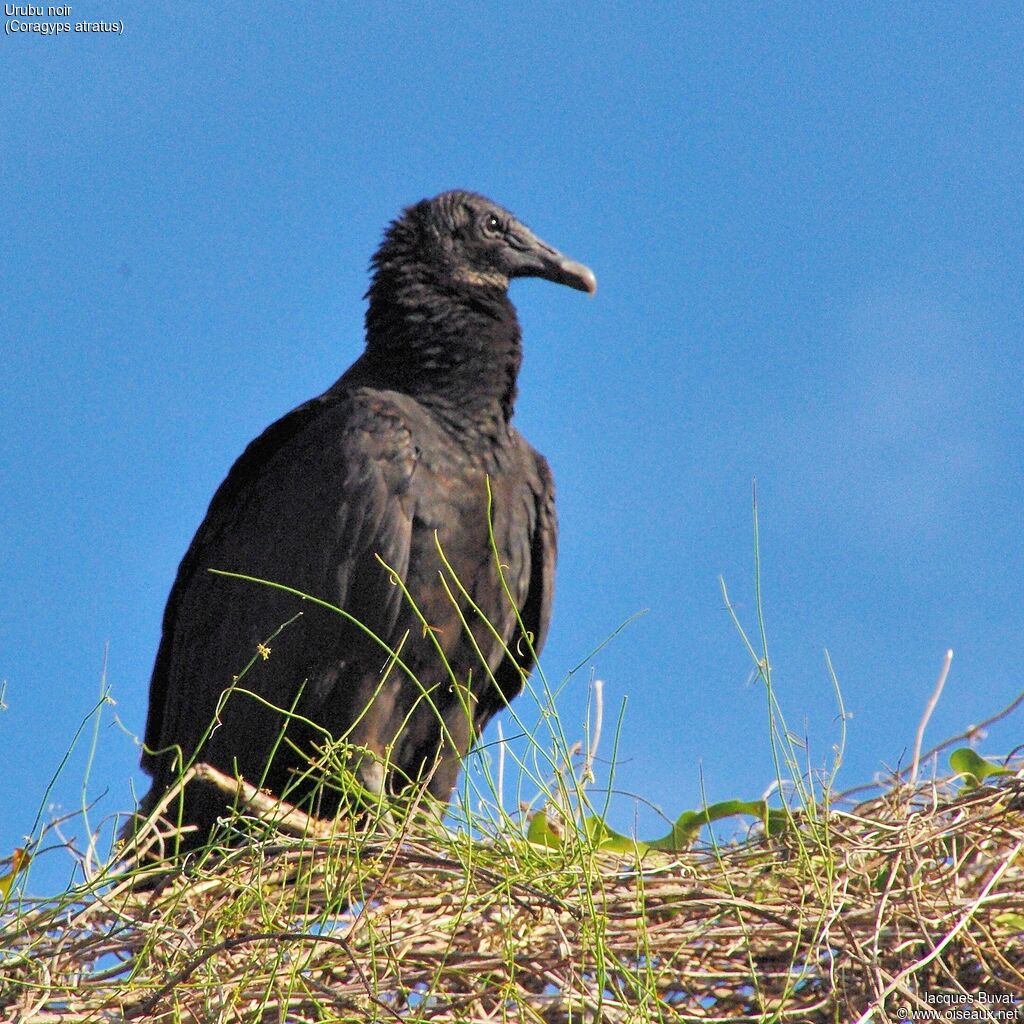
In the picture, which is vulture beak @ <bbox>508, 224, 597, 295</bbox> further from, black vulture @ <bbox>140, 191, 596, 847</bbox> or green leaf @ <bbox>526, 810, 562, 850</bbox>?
green leaf @ <bbox>526, 810, 562, 850</bbox>

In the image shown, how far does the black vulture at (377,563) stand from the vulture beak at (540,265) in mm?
232

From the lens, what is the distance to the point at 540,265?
496cm

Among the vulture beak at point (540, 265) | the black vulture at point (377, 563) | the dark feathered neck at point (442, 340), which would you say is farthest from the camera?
the vulture beak at point (540, 265)

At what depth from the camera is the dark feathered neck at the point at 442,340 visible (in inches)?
173

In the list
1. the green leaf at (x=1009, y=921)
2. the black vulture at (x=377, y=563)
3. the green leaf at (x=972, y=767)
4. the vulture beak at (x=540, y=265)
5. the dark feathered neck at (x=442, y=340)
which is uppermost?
the vulture beak at (x=540, y=265)

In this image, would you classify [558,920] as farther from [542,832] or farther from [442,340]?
[442,340]

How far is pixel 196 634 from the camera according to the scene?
4324mm

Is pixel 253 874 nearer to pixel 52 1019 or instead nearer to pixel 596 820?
pixel 52 1019

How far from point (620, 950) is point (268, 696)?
177cm

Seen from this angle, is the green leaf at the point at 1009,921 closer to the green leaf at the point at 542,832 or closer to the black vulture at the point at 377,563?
the green leaf at the point at 542,832

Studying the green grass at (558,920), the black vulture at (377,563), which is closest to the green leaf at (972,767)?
the green grass at (558,920)

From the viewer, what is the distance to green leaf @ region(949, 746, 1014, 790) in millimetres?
2857

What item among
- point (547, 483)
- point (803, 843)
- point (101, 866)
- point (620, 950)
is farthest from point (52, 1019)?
point (547, 483)

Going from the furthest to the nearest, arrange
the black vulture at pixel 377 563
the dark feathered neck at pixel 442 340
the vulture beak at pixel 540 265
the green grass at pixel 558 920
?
the vulture beak at pixel 540 265, the dark feathered neck at pixel 442 340, the black vulture at pixel 377 563, the green grass at pixel 558 920
